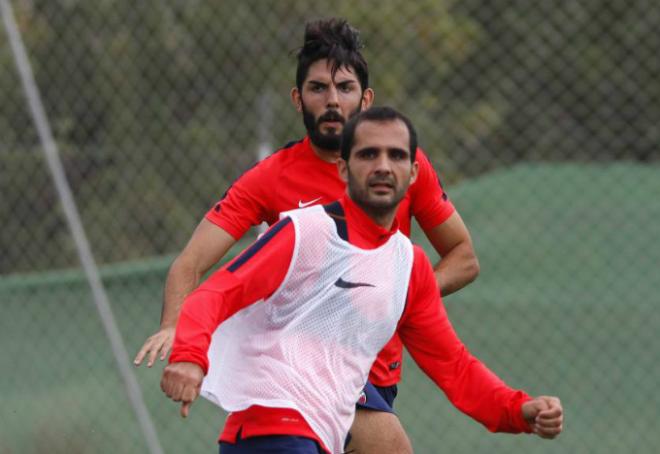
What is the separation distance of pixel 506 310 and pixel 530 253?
13.1 inches

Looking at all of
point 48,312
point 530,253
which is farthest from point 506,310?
point 48,312

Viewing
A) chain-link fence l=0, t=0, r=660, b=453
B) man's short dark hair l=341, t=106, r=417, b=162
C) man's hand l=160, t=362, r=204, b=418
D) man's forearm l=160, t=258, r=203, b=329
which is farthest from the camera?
chain-link fence l=0, t=0, r=660, b=453

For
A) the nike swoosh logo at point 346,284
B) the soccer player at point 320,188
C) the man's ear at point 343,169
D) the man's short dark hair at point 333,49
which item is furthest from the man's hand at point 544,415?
the man's short dark hair at point 333,49

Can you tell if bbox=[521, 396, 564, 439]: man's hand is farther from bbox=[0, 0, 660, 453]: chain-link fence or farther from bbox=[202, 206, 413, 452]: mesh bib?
bbox=[0, 0, 660, 453]: chain-link fence

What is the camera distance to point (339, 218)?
3.96m

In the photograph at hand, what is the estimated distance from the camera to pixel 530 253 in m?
6.95

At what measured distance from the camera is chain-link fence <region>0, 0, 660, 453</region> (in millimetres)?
6754

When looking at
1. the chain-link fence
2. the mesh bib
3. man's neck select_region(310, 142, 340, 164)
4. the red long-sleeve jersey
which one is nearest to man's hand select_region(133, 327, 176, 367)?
the mesh bib

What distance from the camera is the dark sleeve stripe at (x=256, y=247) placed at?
377 centimetres

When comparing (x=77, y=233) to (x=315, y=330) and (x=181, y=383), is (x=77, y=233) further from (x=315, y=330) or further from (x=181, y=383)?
(x=181, y=383)

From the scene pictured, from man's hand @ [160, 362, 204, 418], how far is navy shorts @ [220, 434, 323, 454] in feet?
1.82

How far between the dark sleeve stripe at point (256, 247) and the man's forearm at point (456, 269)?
44.7 inches

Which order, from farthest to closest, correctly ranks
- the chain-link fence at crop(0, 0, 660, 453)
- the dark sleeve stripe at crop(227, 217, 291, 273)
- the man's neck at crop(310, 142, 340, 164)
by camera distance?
the chain-link fence at crop(0, 0, 660, 453), the man's neck at crop(310, 142, 340, 164), the dark sleeve stripe at crop(227, 217, 291, 273)

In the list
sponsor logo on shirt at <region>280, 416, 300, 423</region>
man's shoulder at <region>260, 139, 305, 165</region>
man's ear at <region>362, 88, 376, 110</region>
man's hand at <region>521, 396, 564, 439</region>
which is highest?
man's ear at <region>362, 88, 376, 110</region>
